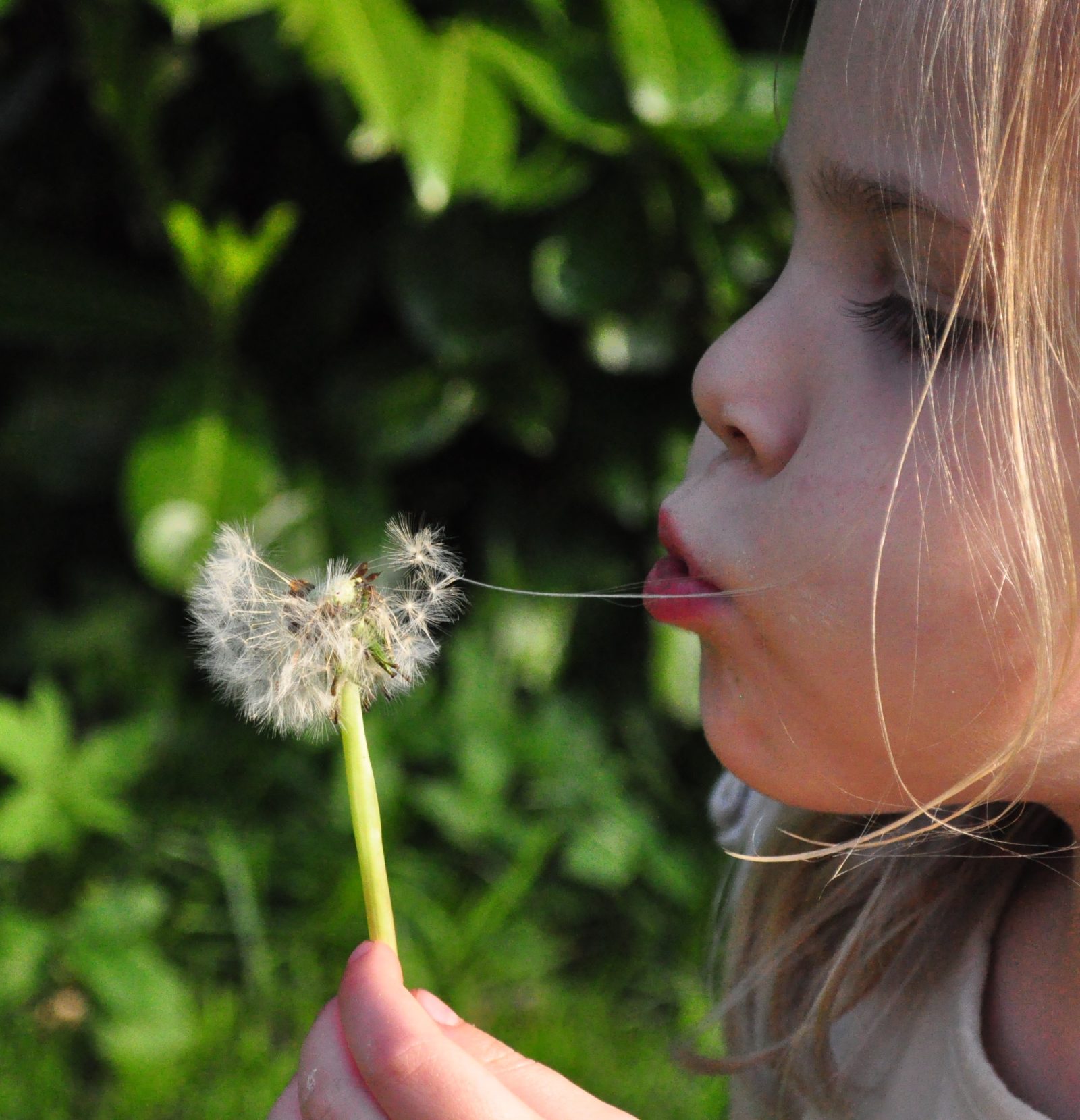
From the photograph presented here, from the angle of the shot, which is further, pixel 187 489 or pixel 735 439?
pixel 187 489

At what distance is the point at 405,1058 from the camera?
0.75 metres

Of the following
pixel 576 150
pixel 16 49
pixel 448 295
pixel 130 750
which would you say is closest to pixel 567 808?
pixel 130 750

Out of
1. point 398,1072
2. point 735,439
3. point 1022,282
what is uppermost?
point 1022,282

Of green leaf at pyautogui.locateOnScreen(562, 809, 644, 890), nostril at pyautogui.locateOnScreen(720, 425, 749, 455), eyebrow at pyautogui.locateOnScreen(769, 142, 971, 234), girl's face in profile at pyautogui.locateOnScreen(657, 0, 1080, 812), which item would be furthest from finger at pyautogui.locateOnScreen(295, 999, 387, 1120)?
green leaf at pyautogui.locateOnScreen(562, 809, 644, 890)

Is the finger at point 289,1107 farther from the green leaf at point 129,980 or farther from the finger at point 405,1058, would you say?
the green leaf at point 129,980

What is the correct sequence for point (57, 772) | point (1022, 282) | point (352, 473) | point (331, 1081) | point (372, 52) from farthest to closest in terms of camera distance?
point (352, 473) → point (57, 772) → point (372, 52) → point (331, 1081) → point (1022, 282)

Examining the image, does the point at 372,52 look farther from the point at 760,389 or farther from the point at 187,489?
the point at 760,389

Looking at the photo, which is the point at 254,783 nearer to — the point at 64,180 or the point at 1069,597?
the point at 64,180

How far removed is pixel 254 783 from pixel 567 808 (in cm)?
49

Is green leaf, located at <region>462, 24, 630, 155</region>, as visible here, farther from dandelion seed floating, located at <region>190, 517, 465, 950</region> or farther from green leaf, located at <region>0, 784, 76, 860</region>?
green leaf, located at <region>0, 784, 76, 860</region>

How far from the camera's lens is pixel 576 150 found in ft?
5.95

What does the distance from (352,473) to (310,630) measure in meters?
1.24

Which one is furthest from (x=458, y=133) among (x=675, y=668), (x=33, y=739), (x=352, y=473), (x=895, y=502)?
(x=895, y=502)

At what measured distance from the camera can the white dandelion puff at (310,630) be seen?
2.54ft
